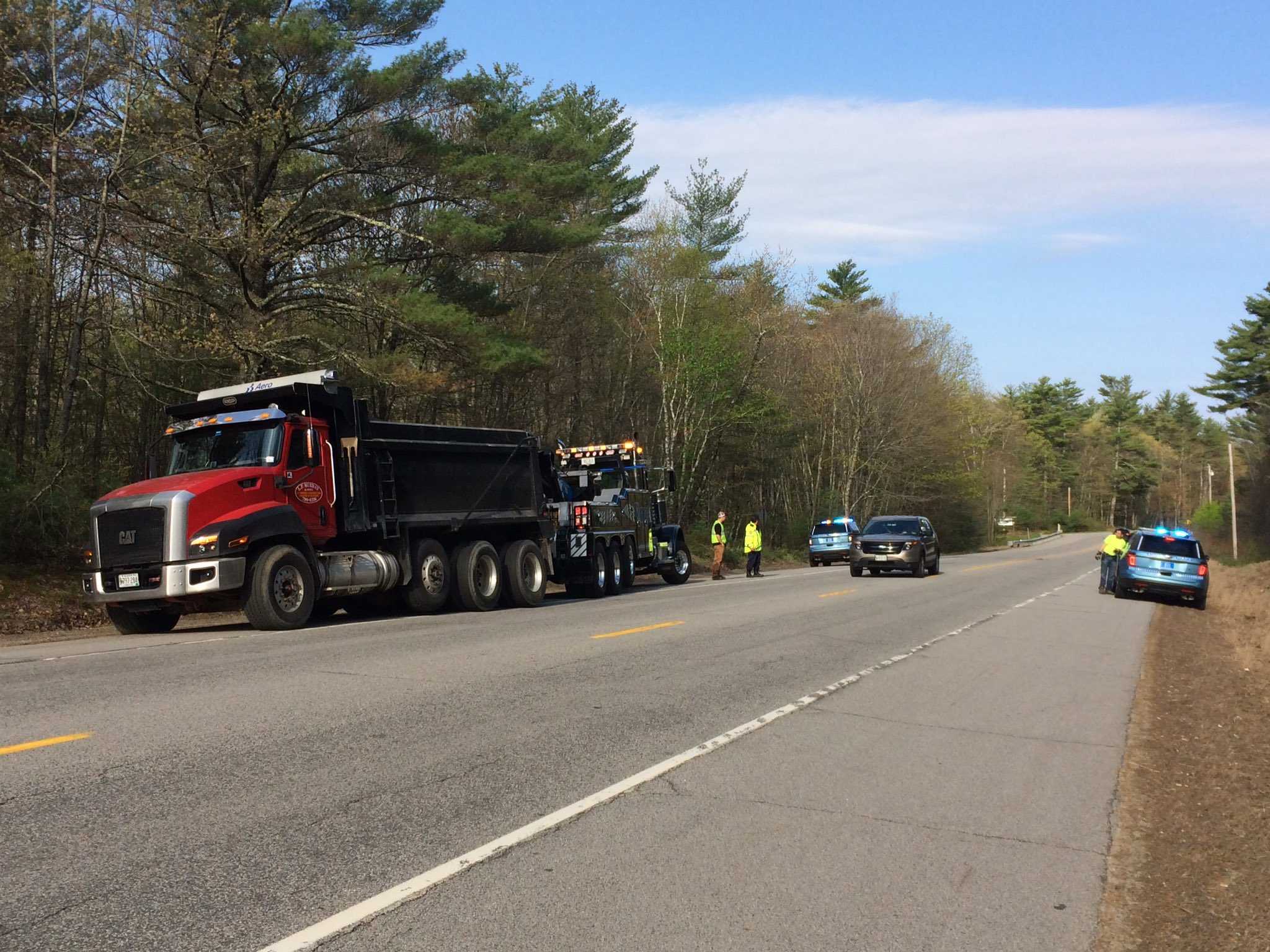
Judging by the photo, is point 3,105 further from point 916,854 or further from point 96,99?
point 916,854

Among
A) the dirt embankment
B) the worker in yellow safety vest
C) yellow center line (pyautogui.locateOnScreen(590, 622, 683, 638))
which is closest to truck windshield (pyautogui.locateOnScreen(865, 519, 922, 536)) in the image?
the worker in yellow safety vest

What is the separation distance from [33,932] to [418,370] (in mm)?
19953

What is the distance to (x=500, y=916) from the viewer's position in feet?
14.5

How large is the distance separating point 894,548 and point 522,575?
14785 mm

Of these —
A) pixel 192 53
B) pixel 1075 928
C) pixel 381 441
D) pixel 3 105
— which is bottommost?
pixel 1075 928

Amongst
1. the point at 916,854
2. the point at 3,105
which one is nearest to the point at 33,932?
the point at 916,854

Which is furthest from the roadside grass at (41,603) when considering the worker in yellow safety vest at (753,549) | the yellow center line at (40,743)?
the worker in yellow safety vest at (753,549)

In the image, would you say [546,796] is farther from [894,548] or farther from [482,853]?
[894,548]

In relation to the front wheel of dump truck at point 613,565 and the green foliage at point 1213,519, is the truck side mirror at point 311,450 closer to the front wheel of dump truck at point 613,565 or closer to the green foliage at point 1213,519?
the front wheel of dump truck at point 613,565

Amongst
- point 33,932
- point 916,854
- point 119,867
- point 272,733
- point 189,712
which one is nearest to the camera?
point 33,932

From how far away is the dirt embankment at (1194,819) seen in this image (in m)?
4.85

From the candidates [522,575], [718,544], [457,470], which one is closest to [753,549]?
[718,544]

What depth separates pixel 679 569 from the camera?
1128 inches

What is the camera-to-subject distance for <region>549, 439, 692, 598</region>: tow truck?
22.8 m
